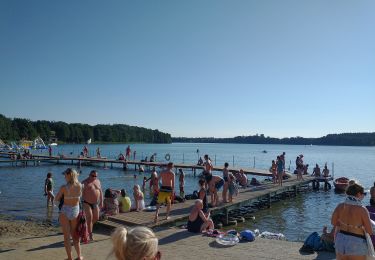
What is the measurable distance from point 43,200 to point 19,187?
732 cm

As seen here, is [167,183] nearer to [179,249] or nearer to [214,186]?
[179,249]

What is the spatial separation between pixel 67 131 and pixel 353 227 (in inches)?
5761

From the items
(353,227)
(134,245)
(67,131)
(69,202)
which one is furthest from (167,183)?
(67,131)

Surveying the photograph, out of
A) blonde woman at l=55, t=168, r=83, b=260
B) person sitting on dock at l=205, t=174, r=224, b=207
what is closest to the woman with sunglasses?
blonde woman at l=55, t=168, r=83, b=260

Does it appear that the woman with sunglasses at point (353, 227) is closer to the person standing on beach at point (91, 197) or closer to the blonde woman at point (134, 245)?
the blonde woman at point (134, 245)

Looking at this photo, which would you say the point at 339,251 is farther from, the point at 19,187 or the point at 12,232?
the point at 19,187

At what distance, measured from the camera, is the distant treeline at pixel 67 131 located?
384 ft

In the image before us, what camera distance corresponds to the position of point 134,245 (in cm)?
246

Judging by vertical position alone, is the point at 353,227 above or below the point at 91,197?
above

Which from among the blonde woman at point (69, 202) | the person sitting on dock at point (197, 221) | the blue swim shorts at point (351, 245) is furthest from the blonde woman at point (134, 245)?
the person sitting on dock at point (197, 221)

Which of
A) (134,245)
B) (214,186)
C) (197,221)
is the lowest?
(197,221)

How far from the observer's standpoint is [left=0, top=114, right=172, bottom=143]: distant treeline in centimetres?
11706

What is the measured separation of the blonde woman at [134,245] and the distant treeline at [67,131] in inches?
4738

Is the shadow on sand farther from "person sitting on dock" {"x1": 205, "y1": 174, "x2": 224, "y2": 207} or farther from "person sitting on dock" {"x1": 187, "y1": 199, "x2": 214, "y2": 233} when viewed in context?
"person sitting on dock" {"x1": 205, "y1": 174, "x2": 224, "y2": 207}
